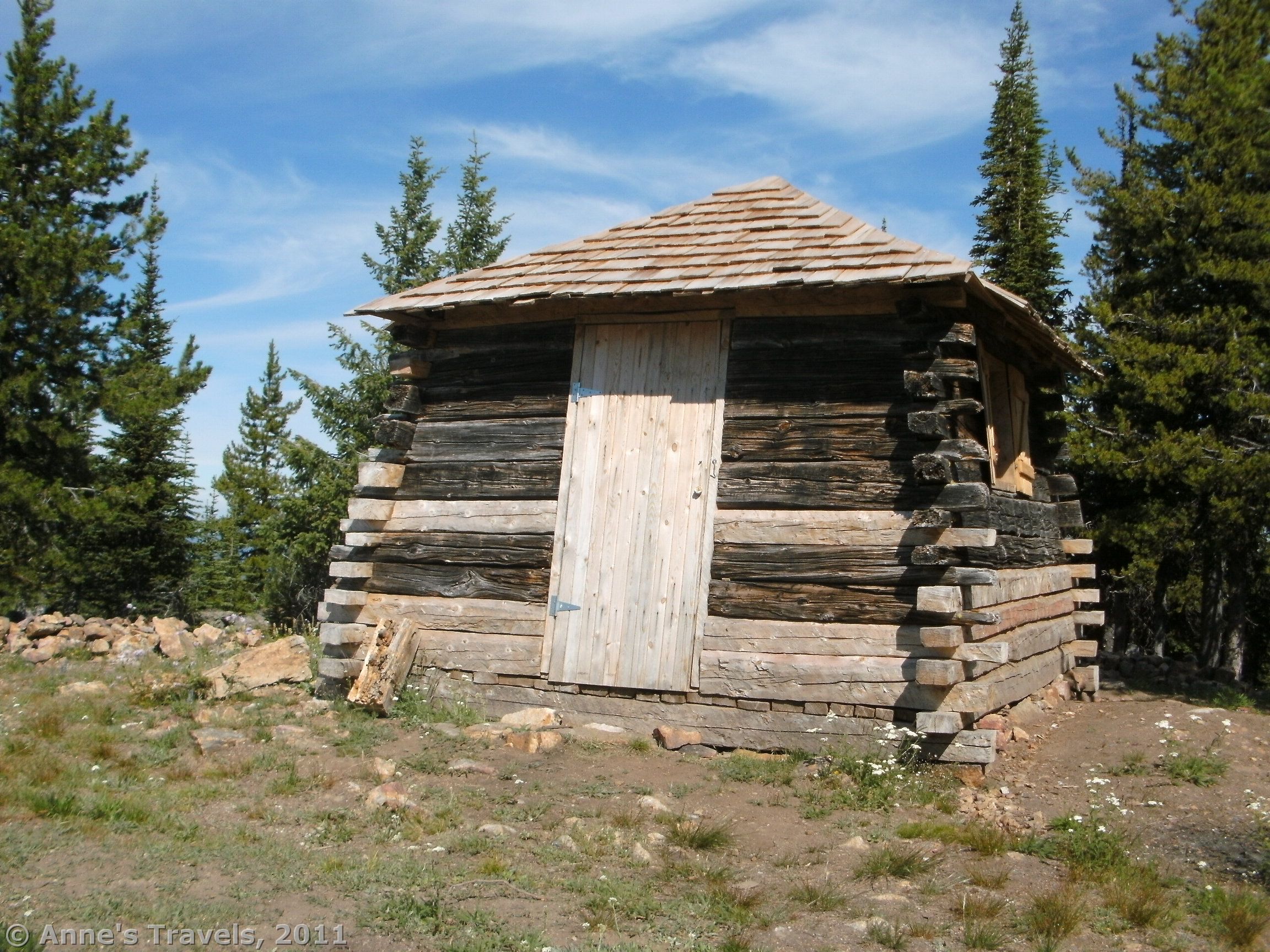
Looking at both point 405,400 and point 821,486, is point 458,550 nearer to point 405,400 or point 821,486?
point 405,400

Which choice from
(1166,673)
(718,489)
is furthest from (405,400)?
(1166,673)

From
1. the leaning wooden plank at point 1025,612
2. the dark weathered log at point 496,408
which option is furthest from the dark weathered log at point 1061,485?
the dark weathered log at point 496,408

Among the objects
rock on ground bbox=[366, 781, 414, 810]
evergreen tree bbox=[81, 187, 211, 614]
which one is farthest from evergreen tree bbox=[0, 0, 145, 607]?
rock on ground bbox=[366, 781, 414, 810]

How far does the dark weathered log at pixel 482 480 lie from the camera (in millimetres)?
9133

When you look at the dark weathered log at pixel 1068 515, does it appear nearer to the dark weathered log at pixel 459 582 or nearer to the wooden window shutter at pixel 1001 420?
the wooden window shutter at pixel 1001 420

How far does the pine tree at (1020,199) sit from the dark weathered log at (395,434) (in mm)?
12470

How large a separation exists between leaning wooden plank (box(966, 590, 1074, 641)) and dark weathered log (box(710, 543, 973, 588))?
0.57 m

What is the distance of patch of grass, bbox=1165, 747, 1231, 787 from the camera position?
23.8ft

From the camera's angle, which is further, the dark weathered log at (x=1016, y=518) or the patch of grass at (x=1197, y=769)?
the dark weathered log at (x=1016, y=518)

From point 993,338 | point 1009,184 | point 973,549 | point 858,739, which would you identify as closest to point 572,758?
point 858,739

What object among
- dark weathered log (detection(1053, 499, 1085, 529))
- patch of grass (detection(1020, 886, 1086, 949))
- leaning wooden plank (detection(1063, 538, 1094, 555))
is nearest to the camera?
patch of grass (detection(1020, 886, 1086, 949))

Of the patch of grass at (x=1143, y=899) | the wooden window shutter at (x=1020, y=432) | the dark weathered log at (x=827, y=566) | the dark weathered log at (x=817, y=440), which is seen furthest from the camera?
the wooden window shutter at (x=1020, y=432)

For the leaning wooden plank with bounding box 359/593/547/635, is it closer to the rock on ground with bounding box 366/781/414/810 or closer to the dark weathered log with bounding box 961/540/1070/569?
the rock on ground with bounding box 366/781/414/810

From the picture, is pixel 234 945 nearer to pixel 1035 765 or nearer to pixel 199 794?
pixel 199 794
